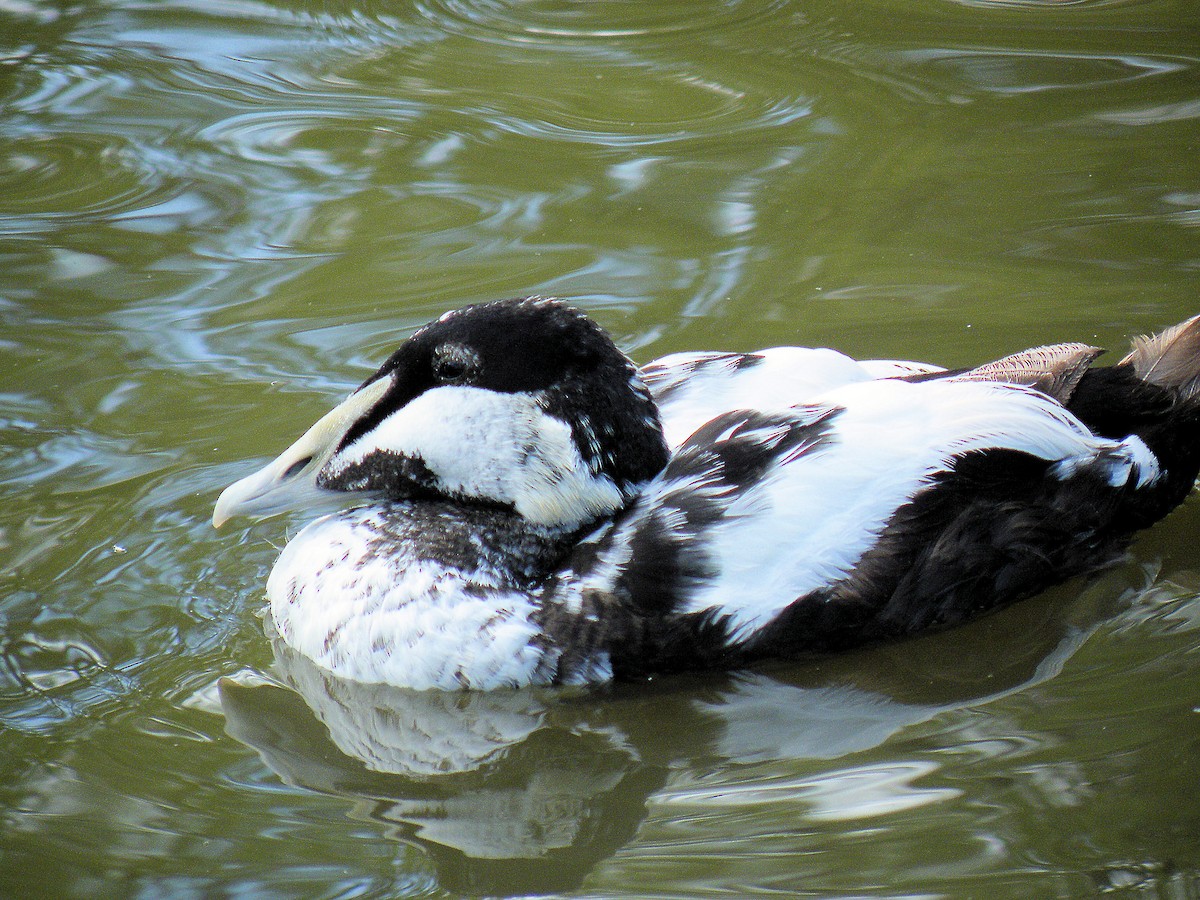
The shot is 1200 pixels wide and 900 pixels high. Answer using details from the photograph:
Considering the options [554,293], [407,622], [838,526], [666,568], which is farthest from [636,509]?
[554,293]

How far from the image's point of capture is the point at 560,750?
3.65 meters

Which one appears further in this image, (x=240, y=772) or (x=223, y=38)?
(x=223, y=38)

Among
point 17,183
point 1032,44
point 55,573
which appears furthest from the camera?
point 1032,44

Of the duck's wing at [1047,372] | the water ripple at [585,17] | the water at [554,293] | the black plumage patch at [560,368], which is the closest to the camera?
the water at [554,293]

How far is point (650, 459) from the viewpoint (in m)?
3.96

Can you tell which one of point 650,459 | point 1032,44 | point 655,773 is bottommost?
point 655,773

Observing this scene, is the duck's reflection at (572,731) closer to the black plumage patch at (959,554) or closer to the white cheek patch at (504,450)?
the black plumage patch at (959,554)

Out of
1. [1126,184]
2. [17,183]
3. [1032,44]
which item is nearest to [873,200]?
[1126,184]

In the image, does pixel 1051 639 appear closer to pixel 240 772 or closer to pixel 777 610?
pixel 777 610

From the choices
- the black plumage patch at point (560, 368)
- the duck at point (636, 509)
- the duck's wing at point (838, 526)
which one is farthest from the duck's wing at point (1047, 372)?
the black plumage patch at point (560, 368)

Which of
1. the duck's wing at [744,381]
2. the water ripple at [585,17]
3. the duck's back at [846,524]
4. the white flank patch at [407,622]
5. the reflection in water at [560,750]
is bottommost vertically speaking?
the reflection in water at [560,750]

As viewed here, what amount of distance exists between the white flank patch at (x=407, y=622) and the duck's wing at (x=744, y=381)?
2.38ft

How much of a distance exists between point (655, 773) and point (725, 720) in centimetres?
26

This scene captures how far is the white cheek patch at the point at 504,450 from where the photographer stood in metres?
3.90
